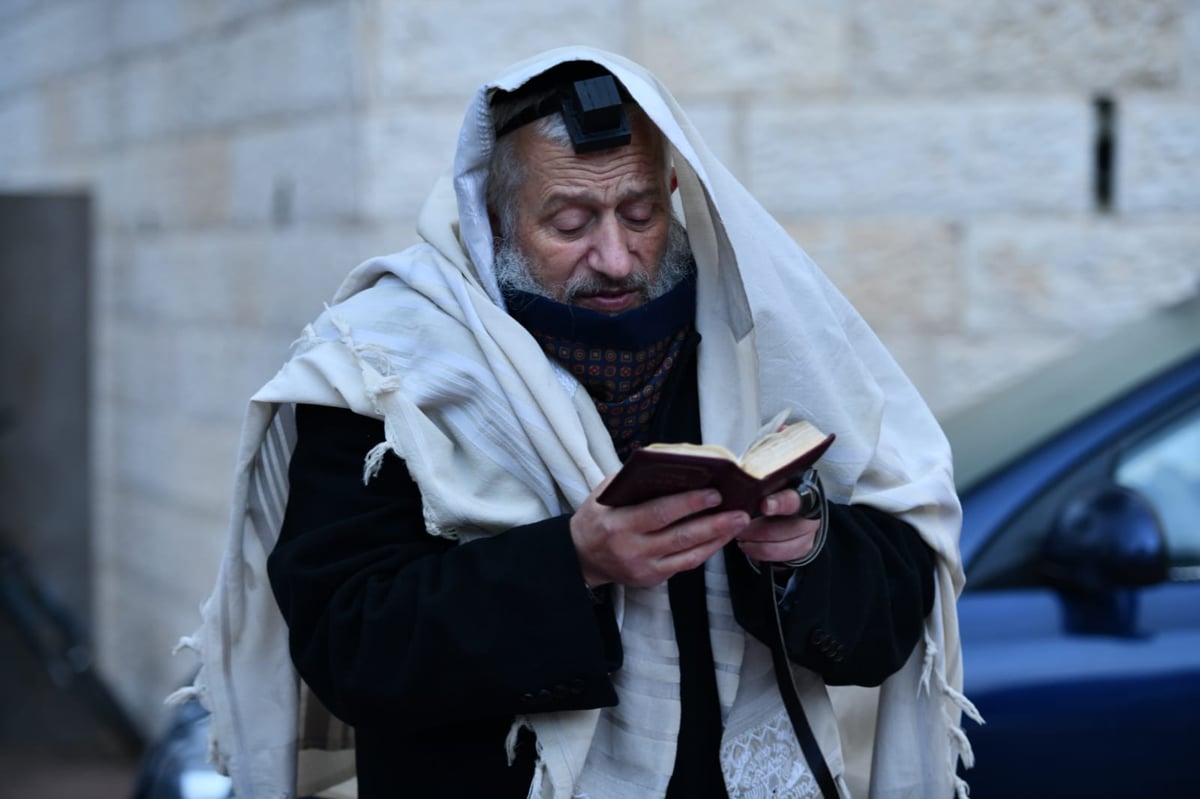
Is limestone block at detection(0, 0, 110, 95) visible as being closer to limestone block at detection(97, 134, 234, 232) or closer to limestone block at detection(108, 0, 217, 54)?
limestone block at detection(108, 0, 217, 54)

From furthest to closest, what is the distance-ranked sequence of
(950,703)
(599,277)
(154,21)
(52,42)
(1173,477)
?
1. (52,42)
2. (154,21)
3. (1173,477)
4. (950,703)
5. (599,277)

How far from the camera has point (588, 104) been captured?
1.85m

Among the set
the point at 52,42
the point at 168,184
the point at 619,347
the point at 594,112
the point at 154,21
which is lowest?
the point at 619,347

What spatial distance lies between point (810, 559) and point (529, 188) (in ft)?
2.09

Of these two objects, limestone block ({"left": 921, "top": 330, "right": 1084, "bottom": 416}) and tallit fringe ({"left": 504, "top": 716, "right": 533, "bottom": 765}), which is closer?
tallit fringe ({"left": 504, "top": 716, "right": 533, "bottom": 765})

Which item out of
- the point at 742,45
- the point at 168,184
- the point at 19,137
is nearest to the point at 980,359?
the point at 742,45

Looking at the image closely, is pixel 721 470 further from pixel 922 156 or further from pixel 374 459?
pixel 922 156

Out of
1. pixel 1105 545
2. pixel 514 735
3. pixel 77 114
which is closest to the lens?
pixel 514 735

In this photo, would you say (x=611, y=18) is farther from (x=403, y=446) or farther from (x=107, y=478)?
(x=107, y=478)

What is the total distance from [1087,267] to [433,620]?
3.17 meters

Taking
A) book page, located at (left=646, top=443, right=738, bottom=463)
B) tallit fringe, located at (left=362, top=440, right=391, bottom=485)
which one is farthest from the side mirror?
tallit fringe, located at (left=362, top=440, right=391, bottom=485)

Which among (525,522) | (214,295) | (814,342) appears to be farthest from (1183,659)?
(214,295)

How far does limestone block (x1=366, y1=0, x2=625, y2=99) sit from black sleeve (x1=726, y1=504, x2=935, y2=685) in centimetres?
260

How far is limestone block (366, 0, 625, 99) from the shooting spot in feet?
13.7
